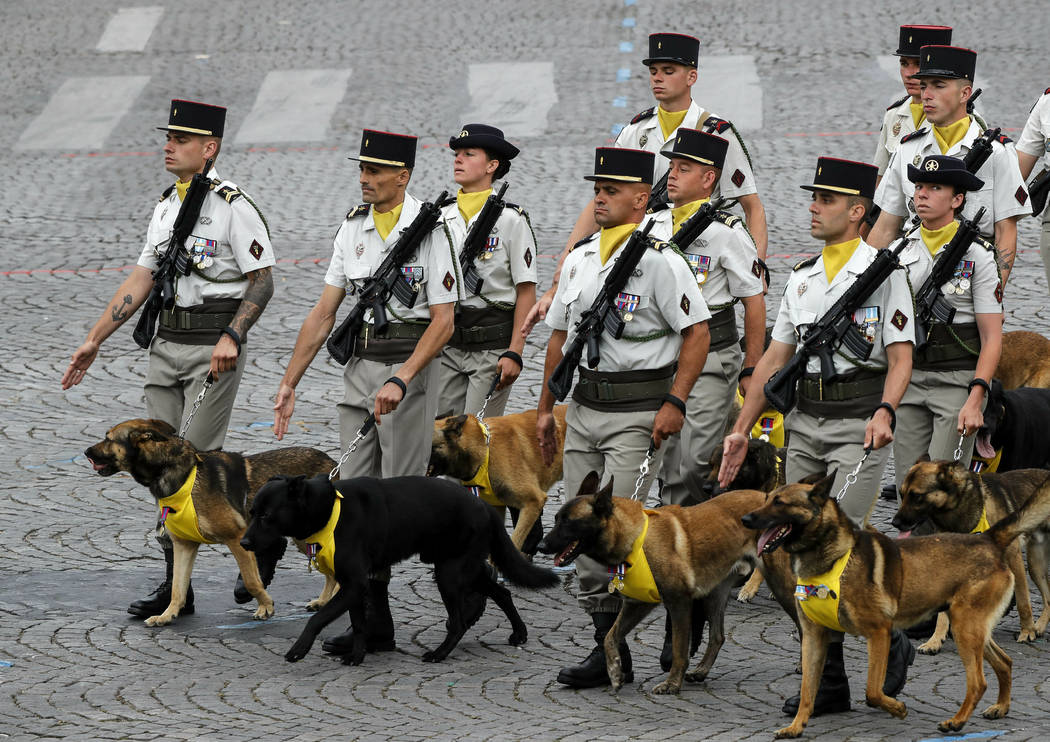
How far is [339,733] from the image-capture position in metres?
6.99

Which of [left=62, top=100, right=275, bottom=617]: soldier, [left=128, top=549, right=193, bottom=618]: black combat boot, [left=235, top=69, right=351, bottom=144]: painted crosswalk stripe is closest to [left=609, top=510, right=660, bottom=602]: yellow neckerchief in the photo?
[left=62, top=100, right=275, bottom=617]: soldier

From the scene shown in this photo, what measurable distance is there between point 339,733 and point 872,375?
10.3 ft

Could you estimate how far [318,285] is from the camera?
16859mm

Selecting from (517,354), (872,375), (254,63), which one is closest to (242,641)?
(517,354)

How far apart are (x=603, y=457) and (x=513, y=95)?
618 inches

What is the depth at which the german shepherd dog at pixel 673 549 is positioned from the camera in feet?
24.0

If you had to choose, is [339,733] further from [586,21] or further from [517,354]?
[586,21]

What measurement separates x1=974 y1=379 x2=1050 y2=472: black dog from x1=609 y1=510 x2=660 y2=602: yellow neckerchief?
2487 millimetres

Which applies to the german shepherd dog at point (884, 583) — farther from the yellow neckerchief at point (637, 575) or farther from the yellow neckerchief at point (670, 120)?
the yellow neckerchief at point (670, 120)

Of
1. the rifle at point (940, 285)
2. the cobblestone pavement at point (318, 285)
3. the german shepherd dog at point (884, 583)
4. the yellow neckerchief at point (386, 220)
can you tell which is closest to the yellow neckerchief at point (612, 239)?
the yellow neckerchief at point (386, 220)

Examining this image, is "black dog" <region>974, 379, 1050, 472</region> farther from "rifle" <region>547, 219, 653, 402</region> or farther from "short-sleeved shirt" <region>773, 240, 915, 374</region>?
Answer: "rifle" <region>547, 219, 653, 402</region>

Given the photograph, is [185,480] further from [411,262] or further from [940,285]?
[940,285]

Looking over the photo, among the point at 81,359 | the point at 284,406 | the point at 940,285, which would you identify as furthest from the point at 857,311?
the point at 81,359

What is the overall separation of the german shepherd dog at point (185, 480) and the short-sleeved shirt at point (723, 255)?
2.74m
